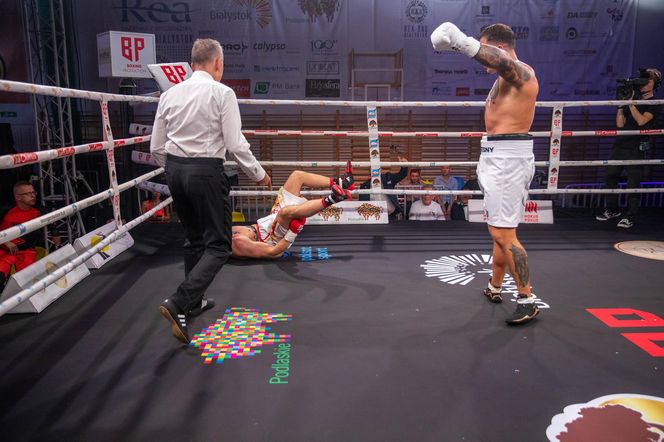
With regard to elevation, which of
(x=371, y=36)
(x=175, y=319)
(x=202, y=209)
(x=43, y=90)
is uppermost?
(x=371, y=36)

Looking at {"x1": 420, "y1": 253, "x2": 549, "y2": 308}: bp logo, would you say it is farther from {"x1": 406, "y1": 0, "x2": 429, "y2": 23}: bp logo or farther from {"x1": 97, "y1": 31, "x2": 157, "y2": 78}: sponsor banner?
{"x1": 406, "y1": 0, "x2": 429, "y2": 23}: bp logo

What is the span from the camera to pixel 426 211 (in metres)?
5.37

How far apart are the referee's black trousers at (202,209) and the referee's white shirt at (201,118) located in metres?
0.06

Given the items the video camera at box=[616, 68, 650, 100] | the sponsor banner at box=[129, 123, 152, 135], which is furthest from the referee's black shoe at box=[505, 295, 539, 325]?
the sponsor banner at box=[129, 123, 152, 135]

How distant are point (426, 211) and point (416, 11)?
4961mm

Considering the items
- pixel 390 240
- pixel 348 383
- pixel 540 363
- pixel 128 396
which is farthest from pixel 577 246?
pixel 128 396

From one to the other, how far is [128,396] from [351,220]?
133 inches

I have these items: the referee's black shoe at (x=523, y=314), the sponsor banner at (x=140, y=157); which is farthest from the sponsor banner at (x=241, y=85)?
the referee's black shoe at (x=523, y=314)

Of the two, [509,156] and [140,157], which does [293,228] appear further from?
[140,157]

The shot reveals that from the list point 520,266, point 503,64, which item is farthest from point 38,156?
point 520,266

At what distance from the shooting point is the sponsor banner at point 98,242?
A: 3469mm

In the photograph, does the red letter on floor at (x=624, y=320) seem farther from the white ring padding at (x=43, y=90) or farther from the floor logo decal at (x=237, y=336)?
the white ring padding at (x=43, y=90)

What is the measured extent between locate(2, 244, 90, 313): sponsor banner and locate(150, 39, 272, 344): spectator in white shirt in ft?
3.35

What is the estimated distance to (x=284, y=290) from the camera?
313cm
